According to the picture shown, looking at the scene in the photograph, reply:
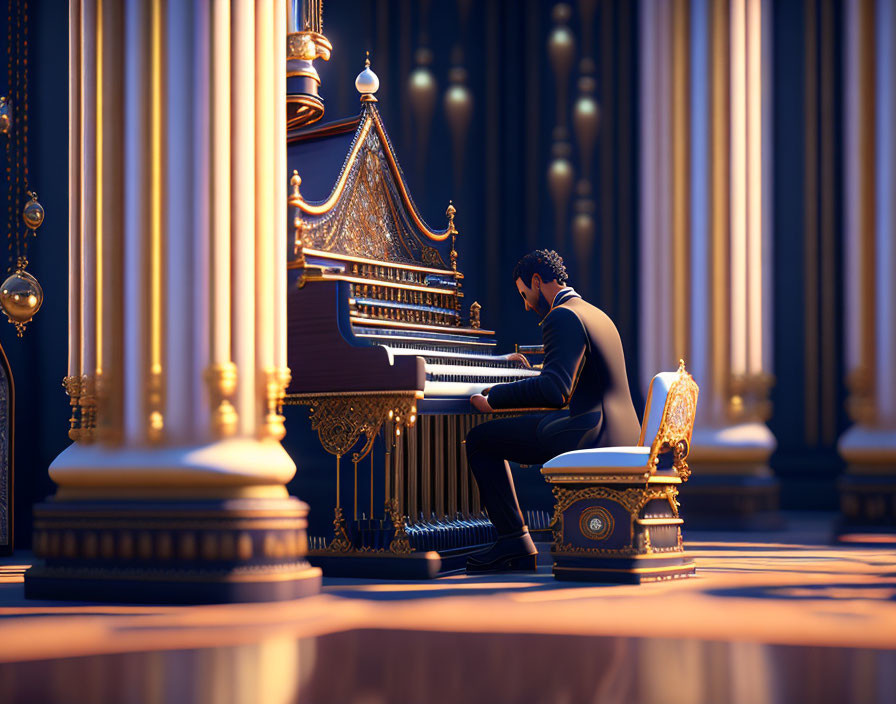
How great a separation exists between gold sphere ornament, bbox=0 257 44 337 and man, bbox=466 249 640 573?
2177 millimetres

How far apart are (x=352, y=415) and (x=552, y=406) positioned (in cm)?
83

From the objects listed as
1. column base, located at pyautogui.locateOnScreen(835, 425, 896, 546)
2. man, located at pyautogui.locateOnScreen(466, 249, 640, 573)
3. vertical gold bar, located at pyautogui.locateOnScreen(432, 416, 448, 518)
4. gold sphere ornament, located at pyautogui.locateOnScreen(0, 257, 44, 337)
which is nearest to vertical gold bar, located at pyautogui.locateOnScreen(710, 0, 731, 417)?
column base, located at pyautogui.locateOnScreen(835, 425, 896, 546)

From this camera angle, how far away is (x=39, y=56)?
7.09m

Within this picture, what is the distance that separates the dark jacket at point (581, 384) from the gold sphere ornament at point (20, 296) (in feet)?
7.49

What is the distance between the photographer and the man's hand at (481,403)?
5.54 m

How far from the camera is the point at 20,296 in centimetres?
624

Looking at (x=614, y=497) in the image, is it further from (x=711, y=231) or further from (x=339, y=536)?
(x=711, y=231)

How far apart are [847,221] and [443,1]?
139 inches

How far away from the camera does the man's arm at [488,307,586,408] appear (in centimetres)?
536

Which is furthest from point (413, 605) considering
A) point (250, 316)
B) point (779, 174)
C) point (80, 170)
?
point (779, 174)

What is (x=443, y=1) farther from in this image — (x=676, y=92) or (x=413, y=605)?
(x=413, y=605)

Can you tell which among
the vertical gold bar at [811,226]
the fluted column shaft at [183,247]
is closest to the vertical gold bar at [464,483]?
→ the fluted column shaft at [183,247]

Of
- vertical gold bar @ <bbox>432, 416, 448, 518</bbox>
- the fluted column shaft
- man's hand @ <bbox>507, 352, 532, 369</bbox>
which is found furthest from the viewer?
man's hand @ <bbox>507, 352, 532, 369</bbox>

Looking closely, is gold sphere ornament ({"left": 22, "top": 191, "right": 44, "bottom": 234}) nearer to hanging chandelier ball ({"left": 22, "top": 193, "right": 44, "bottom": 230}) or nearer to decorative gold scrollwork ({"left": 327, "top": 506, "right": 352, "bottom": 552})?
hanging chandelier ball ({"left": 22, "top": 193, "right": 44, "bottom": 230})
